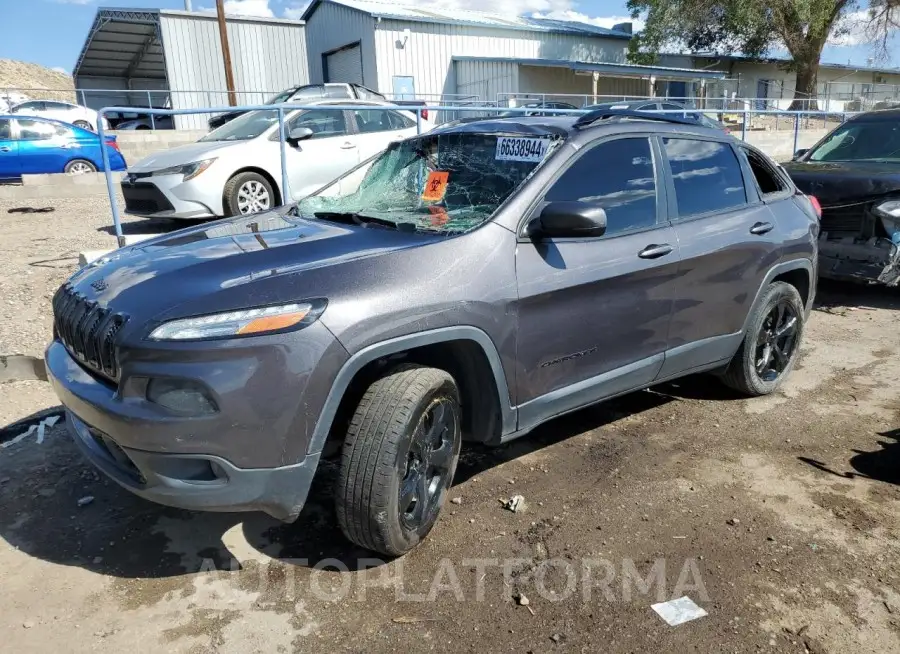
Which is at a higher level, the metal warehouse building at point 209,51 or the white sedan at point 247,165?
the metal warehouse building at point 209,51

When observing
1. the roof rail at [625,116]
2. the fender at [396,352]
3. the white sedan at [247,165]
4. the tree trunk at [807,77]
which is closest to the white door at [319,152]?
the white sedan at [247,165]

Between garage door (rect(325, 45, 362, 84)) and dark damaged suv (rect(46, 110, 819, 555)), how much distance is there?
2692 centimetres

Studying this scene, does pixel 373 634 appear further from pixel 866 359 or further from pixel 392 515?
pixel 866 359

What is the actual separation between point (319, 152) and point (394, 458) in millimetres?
6873

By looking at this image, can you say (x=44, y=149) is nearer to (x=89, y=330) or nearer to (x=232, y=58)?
(x=89, y=330)

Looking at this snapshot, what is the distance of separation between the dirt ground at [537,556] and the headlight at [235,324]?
1055 mm

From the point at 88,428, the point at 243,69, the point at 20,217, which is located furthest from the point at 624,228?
the point at 243,69

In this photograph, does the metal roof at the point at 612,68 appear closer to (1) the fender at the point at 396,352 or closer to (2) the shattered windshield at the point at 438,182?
(2) the shattered windshield at the point at 438,182

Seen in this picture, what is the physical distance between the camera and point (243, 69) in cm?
2648

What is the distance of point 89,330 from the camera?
275 cm

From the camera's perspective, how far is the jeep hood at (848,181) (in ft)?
21.2

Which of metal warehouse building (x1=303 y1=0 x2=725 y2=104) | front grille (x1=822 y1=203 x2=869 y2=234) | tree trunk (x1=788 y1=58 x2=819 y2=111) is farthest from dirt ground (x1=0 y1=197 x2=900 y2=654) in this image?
tree trunk (x1=788 y1=58 x2=819 y2=111)

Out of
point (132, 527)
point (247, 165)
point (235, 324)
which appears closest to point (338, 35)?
point (247, 165)

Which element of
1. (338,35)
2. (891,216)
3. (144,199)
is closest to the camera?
(891,216)
